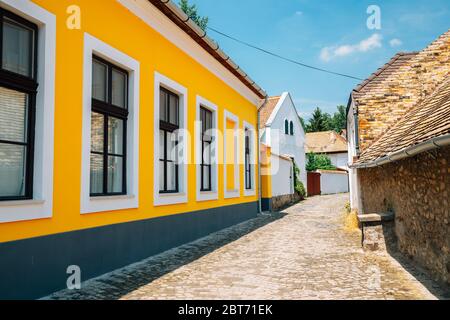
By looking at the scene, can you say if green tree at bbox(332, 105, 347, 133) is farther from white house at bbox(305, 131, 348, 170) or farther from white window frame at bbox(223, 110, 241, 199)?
white window frame at bbox(223, 110, 241, 199)

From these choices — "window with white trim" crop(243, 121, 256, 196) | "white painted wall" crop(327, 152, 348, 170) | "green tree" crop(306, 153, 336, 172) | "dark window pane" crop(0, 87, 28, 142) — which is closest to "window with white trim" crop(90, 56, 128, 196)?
"dark window pane" crop(0, 87, 28, 142)

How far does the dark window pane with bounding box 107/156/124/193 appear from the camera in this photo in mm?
5926

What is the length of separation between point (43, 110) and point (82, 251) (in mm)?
1953

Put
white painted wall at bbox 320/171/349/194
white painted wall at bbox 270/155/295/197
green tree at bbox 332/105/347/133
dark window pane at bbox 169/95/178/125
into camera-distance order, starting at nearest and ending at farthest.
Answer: dark window pane at bbox 169/95/178/125, white painted wall at bbox 270/155/295/197, white painted wall at bbox 320/171/349/194, green tree at bbox 332/105/347/133

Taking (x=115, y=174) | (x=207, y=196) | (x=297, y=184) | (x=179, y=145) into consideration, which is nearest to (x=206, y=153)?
(x=207, y=196)

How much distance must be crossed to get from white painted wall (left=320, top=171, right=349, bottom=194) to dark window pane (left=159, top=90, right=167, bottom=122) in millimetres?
23361

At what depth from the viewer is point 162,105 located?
301 inches

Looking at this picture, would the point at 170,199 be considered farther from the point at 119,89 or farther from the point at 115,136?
the point at 119,89

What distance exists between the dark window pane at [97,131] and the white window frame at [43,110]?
3.17 ft

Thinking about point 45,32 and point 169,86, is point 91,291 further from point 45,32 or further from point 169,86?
point 169,86

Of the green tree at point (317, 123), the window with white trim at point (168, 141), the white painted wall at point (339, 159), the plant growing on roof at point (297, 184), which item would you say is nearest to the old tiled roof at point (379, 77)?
the window with white trim at point (168, 141)

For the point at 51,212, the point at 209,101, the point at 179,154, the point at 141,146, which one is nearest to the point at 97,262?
the point at 51,212

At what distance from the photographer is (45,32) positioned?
14.8 feet

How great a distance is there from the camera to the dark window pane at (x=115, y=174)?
593 centimetres
